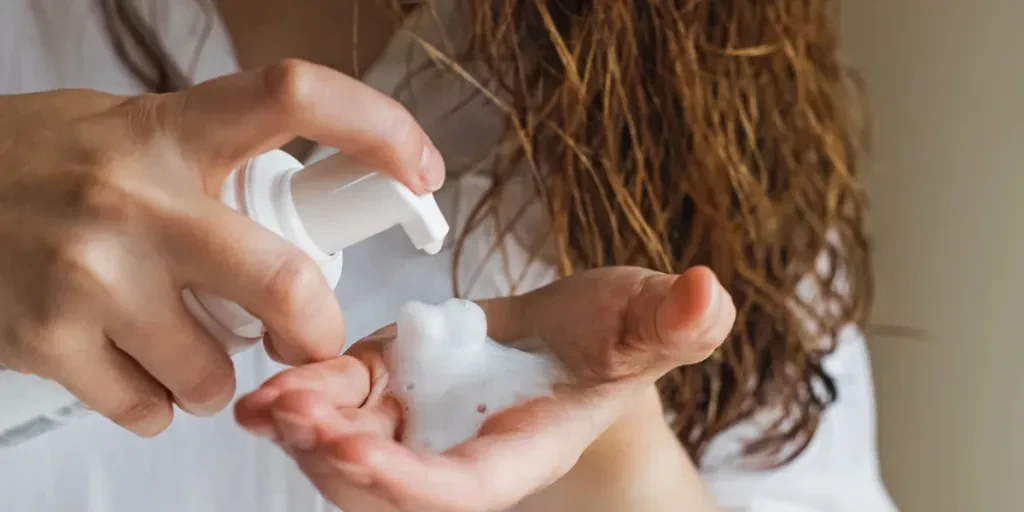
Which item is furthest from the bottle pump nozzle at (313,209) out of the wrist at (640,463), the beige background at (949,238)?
the beige background at (949,238)

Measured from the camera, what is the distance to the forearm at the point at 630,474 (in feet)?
1.33

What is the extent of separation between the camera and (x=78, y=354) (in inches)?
10.2

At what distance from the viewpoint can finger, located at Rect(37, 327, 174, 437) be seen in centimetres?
26

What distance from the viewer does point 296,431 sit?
0.21 metres

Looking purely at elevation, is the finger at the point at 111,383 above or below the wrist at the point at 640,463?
above

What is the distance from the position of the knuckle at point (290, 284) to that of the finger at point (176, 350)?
39mm

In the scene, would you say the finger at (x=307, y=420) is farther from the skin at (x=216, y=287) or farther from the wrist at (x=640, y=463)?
the wrist at (x=640, y=463)

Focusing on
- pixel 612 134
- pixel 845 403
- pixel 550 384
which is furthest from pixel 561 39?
pixel 845 403

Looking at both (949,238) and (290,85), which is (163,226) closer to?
(290,85)

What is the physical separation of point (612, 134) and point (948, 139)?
0.35 metres

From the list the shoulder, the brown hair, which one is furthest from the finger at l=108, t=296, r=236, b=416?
the shoulder

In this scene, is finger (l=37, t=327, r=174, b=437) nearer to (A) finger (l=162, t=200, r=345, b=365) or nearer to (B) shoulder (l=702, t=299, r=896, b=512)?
(A) finger (l=162, t=200, r=345, b=365)

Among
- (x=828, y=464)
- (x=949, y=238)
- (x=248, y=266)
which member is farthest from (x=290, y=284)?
(x=949, y=238)

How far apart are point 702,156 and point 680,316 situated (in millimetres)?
296
